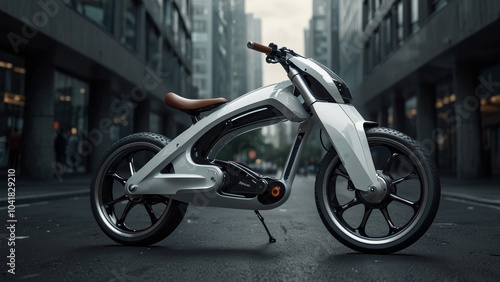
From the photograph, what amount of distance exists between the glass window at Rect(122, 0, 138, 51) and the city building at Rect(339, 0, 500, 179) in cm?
1252

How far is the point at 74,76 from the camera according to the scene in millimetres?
24266

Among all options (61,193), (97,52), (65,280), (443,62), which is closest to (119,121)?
(97,52)

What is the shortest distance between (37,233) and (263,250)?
2467 millimetres

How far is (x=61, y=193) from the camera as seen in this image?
454 inches

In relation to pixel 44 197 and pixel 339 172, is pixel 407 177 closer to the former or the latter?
pixel 339 172

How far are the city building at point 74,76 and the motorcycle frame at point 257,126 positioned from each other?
10503 millimetres

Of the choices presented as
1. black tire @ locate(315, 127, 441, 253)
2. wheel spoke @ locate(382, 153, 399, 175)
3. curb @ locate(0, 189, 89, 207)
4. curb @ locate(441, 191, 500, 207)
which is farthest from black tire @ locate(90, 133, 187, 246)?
curb @ locate(441, 191, 500, 207)

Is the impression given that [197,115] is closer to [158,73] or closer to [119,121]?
[119,121]

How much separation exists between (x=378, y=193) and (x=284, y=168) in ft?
2.57

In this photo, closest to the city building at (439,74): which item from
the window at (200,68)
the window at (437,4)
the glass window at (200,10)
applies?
the window at (437,4)

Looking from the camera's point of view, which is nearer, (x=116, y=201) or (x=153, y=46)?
(x=116, y=201)

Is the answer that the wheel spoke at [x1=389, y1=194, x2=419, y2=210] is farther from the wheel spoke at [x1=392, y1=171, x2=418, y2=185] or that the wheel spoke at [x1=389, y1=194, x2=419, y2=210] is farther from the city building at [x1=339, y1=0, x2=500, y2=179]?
the city building at [x1=339, y1=0, x2=500, y2=179]

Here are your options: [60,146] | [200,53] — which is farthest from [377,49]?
[200,53]

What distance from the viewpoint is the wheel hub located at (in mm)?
4132
